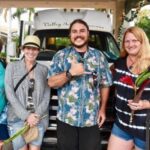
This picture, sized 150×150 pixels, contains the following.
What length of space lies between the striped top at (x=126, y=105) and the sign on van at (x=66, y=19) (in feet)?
11.1

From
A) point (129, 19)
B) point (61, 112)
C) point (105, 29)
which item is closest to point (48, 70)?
point (61, 112)

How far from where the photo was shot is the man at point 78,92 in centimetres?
419

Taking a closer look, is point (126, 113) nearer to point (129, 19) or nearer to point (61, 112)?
point (61, 112)

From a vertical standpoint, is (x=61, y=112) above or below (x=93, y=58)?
below

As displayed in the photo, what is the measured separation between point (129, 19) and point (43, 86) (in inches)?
325

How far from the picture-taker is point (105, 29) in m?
7.87

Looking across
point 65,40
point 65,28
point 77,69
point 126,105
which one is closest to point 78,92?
point 77,69

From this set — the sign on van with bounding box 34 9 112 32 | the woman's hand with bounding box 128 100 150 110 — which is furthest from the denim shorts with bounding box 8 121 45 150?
the sign on van with bounding box 34 9 112 32

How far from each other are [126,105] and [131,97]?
0.32 feet

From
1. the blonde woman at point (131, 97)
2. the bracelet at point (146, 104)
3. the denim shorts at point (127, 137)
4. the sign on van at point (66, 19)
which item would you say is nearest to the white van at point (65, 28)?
the sign on van at point (66, 19)

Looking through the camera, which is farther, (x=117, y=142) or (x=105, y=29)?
(x=105, y=29)

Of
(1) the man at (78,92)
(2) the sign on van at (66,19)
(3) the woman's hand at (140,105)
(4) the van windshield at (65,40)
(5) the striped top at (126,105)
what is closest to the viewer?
(3) the woman's hand at (140,105)

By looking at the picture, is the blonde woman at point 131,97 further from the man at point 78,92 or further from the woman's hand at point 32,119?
the woman's hand at point 32,119

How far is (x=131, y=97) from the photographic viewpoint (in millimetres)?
4121
